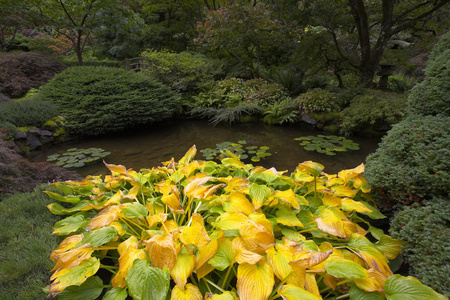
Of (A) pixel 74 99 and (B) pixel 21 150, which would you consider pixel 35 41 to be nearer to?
(A) pixel 74 99

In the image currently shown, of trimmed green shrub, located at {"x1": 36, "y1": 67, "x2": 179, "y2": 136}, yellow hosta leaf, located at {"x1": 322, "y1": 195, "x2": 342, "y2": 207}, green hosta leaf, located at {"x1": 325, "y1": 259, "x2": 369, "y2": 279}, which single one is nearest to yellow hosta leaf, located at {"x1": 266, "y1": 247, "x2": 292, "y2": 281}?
green hosta leaf, located at {"x1": 325, "y1": 259, "x2": 369, "y2": 279}

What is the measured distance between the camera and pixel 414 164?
1.40 m

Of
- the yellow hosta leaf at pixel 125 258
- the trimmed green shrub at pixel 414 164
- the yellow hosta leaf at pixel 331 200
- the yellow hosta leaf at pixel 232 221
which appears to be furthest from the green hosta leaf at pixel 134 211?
the trimmed green shrub at pixel 414 164

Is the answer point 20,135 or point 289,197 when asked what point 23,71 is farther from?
point 289,197

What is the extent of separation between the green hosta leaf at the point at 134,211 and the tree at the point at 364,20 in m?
6.42

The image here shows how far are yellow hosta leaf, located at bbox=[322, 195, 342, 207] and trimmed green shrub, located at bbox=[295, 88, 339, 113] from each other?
181 inches

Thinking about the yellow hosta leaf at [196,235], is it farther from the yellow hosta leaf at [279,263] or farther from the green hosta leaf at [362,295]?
the green hosta leaf at [362,295]

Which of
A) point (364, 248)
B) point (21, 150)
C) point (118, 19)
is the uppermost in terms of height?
point (118, 19)

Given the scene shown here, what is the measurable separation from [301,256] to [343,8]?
23.9ft

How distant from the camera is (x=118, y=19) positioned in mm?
8977

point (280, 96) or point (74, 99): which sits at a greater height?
point (280, 96)

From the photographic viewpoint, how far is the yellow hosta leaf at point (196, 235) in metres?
0.92

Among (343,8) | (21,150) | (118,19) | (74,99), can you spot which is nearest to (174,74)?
(74,99)

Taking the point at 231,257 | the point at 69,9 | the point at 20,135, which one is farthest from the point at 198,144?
the point at 69,9
